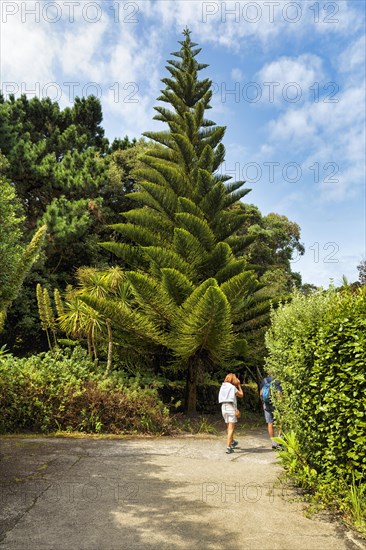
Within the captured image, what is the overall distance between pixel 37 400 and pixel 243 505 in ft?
17.8

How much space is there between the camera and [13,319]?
54.0 feet

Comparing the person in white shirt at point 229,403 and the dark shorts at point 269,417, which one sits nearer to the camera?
the person in white shirt at point 229,403

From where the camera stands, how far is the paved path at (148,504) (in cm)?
345

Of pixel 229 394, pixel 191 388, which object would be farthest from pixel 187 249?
pixel 229 394

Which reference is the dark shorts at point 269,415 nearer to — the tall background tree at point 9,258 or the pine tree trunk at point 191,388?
the pine tree trunk at point 191,388

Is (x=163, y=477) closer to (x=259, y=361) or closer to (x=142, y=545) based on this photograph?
(x=142, y=545)

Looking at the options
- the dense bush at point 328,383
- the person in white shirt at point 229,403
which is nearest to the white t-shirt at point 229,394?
the person in white shirt at point 229,403

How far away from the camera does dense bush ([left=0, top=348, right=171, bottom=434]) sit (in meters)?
8.32

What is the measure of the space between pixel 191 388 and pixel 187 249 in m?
3.90

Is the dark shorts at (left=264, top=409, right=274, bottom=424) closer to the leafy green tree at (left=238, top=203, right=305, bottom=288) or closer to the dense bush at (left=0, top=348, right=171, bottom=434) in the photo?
the dense bush at (left=0, top=348, right=171, bottom=434)

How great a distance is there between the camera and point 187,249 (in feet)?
37.3

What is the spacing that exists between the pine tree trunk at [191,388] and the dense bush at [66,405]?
2.42 meters

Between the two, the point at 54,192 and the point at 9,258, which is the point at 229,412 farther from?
the point at 54,192

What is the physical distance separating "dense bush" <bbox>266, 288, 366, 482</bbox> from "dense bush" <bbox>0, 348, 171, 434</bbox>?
13.3ft
